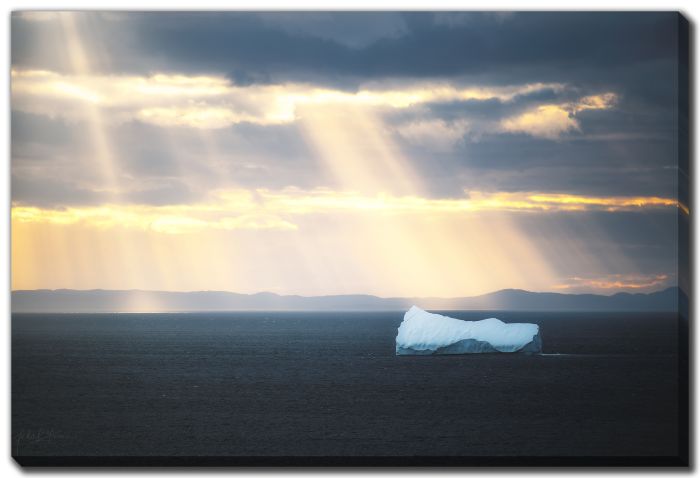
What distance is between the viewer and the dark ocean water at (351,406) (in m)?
12.0

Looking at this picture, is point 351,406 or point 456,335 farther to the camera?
point 456,335

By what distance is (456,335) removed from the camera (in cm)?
2823

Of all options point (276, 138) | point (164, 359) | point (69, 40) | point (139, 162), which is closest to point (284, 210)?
point (276, 138)

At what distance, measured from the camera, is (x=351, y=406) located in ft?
59.2

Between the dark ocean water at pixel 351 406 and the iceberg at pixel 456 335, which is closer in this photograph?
the dark ocean water at pixel 351 406

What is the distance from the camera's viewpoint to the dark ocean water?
12.0 meters

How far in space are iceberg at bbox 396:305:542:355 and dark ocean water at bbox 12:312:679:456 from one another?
0.54 metres

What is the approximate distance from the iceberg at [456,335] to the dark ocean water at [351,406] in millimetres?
535

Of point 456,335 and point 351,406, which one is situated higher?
point 456,335

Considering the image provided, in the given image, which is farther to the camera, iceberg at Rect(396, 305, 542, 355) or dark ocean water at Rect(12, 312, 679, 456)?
iceberg at Rect(396, 305, 542, 355)

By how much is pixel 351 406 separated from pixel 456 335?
10.7 metres

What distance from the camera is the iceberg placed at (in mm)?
27422

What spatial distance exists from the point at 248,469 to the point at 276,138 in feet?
23.2

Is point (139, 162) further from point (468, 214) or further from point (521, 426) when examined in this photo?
point (521, 426)
